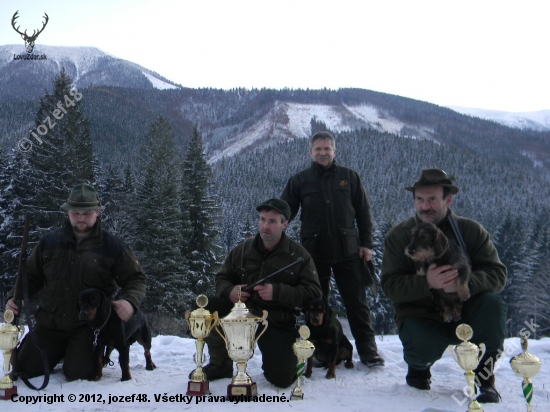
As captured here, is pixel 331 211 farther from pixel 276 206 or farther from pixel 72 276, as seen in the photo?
pixel 72 276

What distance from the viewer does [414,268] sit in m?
3.75

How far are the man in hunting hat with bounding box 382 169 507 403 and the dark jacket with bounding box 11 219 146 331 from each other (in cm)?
221

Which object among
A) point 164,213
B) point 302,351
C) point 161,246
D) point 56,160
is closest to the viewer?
point 302,351

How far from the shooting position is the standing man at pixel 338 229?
15.7ft

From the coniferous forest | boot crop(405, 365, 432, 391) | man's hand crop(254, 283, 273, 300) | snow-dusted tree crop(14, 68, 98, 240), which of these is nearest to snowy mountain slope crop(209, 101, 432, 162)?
the coniferous forest

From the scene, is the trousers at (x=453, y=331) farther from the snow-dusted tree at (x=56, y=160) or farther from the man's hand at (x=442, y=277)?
the snow-dusted tree at (x=56, y=160)

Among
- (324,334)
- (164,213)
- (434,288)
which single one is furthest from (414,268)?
(164,213)

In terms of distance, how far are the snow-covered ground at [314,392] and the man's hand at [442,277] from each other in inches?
31.3

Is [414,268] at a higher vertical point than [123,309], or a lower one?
higher

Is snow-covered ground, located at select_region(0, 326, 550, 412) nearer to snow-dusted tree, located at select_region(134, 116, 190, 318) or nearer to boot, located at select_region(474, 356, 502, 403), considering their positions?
boot, located at select_region(474, 356, 502, 403)

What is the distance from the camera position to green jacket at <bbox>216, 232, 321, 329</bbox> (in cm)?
411

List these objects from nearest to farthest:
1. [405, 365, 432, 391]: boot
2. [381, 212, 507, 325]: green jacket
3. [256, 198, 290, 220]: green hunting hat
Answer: [381, 212, 507, 325]: green jacket
[405, 365, 432, 391]: boot
[256, 198, 290, 220]: green hunting hat

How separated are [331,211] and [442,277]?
65.8 inches

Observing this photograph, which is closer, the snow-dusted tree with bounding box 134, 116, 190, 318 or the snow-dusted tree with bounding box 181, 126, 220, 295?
the snow-dusted tree with bounding box 134, 116, 190, 318
